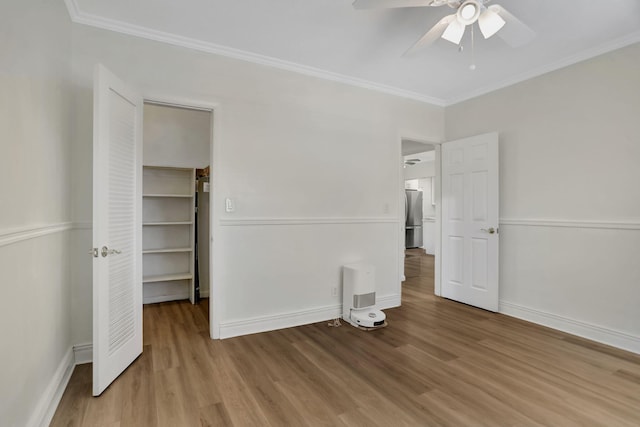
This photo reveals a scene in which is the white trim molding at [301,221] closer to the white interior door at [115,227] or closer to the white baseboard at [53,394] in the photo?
the white interior door at [115,227]

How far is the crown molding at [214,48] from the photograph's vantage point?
2369 millimetres

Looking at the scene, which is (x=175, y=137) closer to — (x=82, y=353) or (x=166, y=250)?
(x=166, y=250)

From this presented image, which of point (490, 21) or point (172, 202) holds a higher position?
point (490, 21)

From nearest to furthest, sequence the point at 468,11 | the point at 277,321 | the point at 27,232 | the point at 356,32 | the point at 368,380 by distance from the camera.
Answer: the point at 27,232 < the point at 468,11 < the point at 368,380 < the point at 356,32 < the point at 277,321

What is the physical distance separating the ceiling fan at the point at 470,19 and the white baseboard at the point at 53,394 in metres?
2.75

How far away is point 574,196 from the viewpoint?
119 inches

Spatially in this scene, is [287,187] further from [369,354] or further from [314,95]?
[369,354]

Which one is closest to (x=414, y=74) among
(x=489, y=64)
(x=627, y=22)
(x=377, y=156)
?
(x=489, y=64)

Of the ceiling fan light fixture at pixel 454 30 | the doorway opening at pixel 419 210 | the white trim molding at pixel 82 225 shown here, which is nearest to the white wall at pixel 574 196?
the ceiling fan light fixture at pixel 454 30

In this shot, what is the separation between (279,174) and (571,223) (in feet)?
9.42

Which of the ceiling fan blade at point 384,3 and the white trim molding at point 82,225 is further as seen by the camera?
the white trim molding at point 82,225

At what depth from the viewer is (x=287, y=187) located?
10.3 ft

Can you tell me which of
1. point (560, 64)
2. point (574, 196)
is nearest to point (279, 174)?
point (574, 196)

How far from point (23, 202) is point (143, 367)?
57.5 inches
